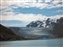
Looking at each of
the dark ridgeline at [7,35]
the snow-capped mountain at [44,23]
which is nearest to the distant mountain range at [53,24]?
the snow-capped mountain at [44,23]

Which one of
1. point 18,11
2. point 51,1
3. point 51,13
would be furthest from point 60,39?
point 18,11

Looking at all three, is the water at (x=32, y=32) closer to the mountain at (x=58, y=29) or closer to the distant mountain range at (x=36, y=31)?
the distant mountain range at (x=36, y=31)

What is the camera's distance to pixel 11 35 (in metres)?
3.93

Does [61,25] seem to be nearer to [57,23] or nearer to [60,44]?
[57,23]

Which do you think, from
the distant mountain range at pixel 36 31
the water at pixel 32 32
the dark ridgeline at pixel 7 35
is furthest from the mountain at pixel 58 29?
the dark ridgeline at pixel 7 35

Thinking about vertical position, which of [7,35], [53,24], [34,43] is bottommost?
[34,43]

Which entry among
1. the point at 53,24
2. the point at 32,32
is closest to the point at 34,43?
the point at 32,32

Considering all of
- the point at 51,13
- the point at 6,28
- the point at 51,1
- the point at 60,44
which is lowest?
the point at 60,44

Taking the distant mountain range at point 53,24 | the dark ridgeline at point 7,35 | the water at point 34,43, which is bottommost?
the water at point 34,43

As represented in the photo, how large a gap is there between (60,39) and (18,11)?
3.63 ft

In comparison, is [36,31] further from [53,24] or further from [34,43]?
[53,24]

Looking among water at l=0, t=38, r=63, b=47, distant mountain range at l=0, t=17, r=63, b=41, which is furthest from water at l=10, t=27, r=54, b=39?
water at l=0, t=38, r=63, b=47

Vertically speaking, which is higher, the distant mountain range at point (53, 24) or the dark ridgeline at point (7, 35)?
the distant mountain range at point (53, 24)

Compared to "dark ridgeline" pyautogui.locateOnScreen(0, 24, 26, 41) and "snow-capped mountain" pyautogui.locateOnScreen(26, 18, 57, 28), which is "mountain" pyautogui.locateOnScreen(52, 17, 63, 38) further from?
"dark ridgeline" pyautogui.locateOnScreen(0, 24, 26, 41)
